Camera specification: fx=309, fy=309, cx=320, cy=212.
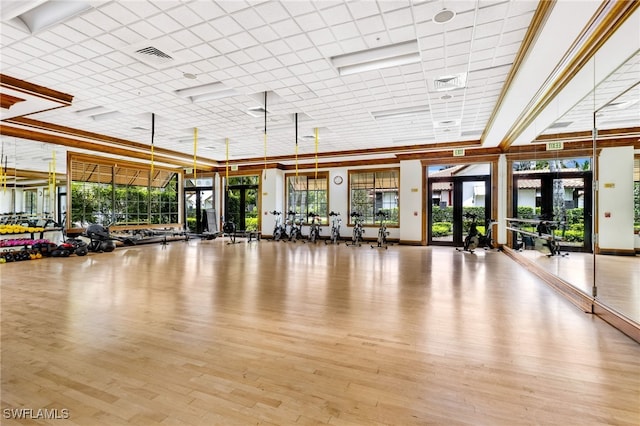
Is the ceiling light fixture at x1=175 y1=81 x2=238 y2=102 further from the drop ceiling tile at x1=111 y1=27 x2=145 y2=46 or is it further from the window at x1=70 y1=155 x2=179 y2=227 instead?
the window at x1=70 y1=155 x2=179 y2=227

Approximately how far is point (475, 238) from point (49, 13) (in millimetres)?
10116

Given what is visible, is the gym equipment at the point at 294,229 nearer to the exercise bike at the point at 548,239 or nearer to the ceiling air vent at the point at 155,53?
the exercise bike at the point at 548,239

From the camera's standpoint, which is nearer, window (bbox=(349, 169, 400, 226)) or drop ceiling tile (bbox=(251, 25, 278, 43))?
drop ceiling tile (bbox=(251, 25, 278, 43))

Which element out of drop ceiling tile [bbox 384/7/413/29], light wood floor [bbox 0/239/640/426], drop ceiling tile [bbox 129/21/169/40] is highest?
drop ceiling tile [bbox 129/21/169/40]

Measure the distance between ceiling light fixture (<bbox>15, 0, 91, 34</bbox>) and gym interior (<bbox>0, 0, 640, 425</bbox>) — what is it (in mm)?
25

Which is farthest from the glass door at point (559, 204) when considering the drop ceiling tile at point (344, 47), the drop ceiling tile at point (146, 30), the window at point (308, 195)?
the window at point (308, 195)

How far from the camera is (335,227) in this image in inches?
478

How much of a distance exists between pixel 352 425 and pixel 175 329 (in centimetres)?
213

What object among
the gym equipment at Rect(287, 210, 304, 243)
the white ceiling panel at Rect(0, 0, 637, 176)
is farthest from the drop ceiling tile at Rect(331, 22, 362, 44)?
the gym equipment at Rect(287, 210, 304, 243)

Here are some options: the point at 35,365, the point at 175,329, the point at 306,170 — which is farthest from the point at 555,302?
the point at 306,170

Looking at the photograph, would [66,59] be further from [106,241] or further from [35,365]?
[106,241]

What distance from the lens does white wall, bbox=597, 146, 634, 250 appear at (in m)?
4.24

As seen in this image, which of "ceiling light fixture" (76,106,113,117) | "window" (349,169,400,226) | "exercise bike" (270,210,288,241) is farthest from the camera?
"exercise bike" (270,210,288,241)

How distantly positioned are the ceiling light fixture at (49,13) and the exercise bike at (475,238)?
9.49 meters
